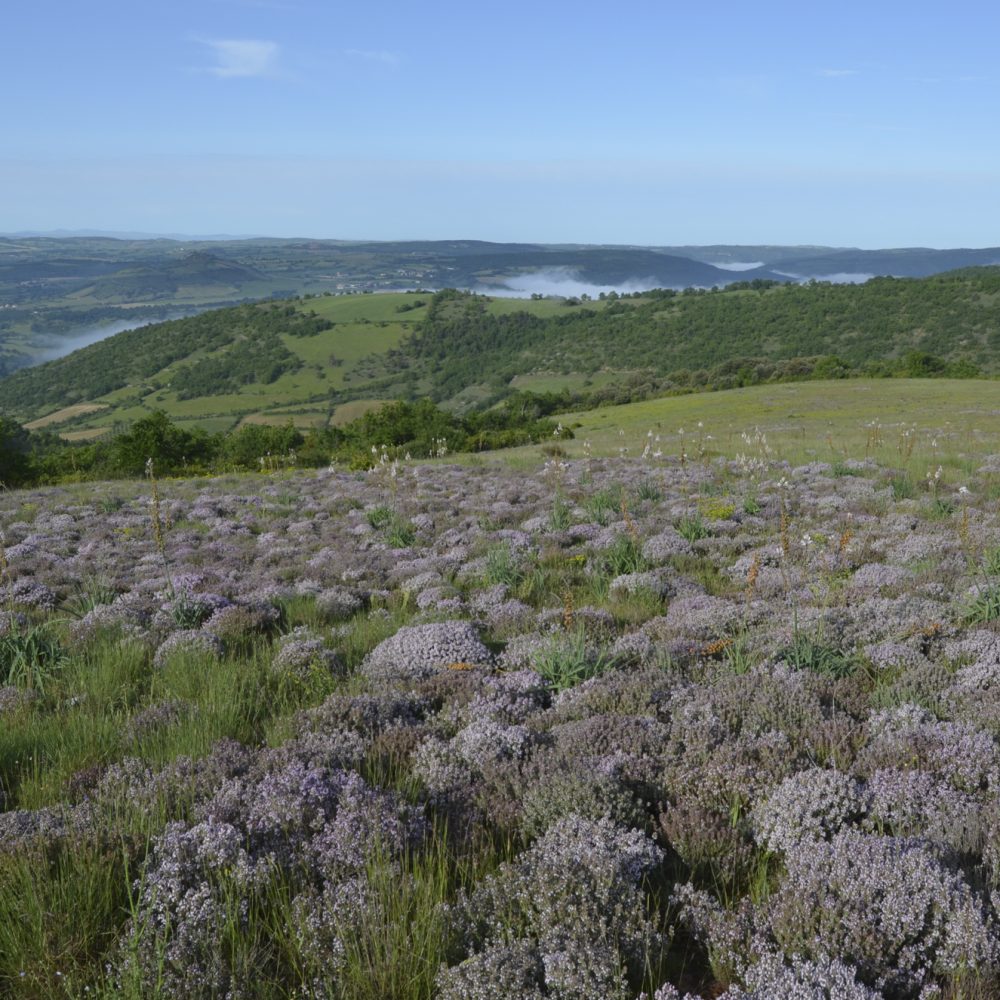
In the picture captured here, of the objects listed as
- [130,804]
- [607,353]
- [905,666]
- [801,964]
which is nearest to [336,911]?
[130,804]

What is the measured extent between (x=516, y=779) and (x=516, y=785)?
0.05m

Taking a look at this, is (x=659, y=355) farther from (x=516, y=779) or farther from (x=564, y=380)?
(x=516, y=779)

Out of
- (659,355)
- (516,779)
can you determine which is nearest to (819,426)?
(516,779)

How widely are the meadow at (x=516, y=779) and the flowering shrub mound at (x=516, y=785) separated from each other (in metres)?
0.02

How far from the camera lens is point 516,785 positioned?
4.09m

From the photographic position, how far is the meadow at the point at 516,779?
9.14ft

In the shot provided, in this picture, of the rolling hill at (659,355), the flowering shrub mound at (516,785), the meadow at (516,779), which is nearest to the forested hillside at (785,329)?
the rolling hill at (659,355)

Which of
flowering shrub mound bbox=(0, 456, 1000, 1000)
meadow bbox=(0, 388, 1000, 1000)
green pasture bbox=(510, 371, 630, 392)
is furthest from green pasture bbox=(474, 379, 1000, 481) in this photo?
green pasture bbox=(510, 371, 630, 392)

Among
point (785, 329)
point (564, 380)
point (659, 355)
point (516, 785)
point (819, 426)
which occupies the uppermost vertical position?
point (785, 329)

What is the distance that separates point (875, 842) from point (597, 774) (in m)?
1.35

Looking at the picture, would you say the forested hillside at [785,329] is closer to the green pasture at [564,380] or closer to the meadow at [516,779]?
the green pasture at [564,380]

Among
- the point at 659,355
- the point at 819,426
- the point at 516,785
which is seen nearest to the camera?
the point at 516,785

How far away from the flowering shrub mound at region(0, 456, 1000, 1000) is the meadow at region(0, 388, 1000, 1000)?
2cm

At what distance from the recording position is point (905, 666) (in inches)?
224
